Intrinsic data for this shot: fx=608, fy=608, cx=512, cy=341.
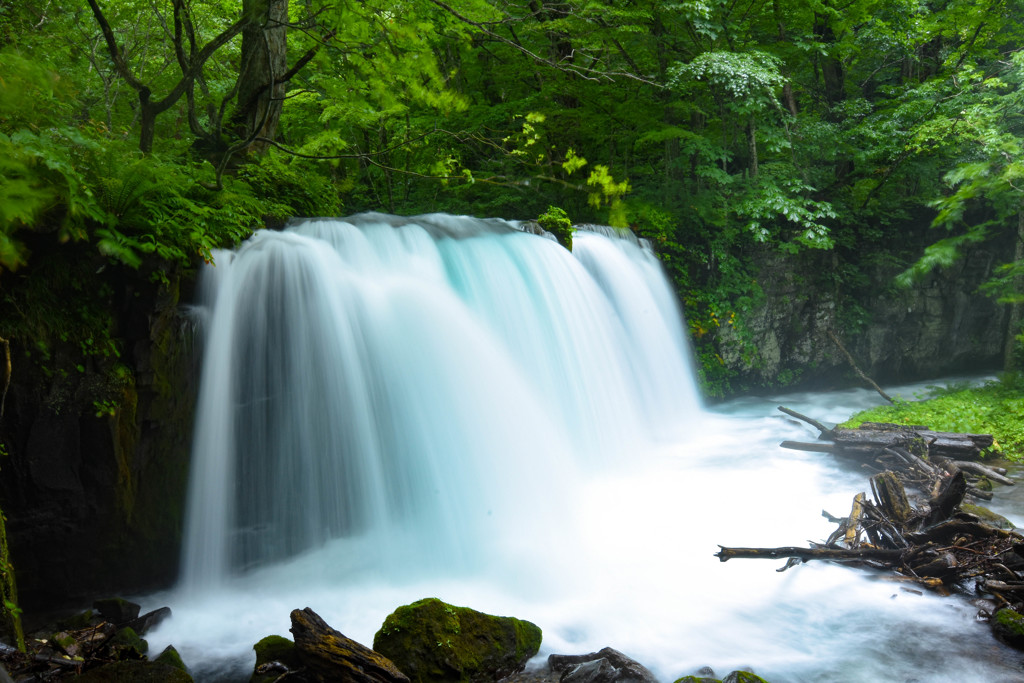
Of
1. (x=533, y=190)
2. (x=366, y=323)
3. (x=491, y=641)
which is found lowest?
(x=491, y=641)

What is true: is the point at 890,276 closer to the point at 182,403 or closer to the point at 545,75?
the point at 545,75

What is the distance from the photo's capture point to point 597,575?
474 cm

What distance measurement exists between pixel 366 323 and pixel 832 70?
11.9m

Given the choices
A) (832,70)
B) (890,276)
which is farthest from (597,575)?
(832,70)

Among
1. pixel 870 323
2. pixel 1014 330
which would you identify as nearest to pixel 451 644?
pixel 1014 330

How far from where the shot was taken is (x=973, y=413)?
8.24m

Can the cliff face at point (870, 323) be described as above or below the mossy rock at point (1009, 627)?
above

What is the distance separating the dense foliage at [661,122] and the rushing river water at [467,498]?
1105mm

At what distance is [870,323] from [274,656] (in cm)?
1145

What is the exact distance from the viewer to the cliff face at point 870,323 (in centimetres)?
1098

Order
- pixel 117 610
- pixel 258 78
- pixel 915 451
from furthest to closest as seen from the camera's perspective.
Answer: pixel 258 78 < pixel 915 451 < pixel 117 610

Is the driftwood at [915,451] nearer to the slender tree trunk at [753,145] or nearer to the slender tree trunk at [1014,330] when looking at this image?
the slender tree trunk at [1014,330]

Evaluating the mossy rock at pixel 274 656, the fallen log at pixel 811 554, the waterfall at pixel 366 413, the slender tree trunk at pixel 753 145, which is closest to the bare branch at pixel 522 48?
the waterfall at pixel 366 413

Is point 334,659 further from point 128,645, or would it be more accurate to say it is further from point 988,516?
point 988,516
